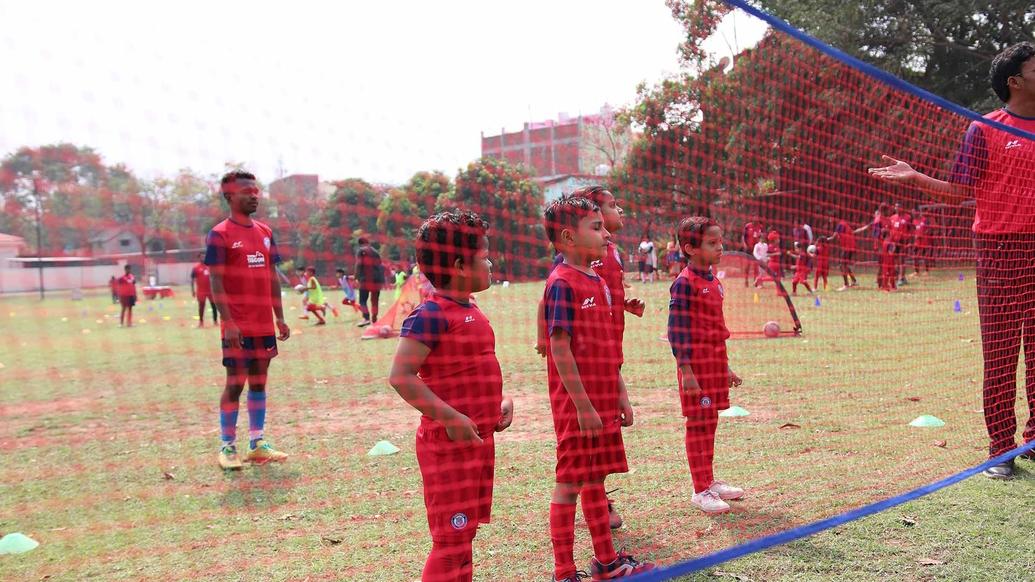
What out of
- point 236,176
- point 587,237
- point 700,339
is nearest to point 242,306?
point 236,176

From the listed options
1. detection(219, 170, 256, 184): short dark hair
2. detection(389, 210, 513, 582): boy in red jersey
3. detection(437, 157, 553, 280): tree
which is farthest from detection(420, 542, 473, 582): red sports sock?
detection(219, 170, 256, 184): short dark hair

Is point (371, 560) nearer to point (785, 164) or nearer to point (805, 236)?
point (785, 164)

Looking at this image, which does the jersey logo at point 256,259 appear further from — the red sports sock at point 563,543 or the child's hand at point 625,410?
the red sports sock at point 563,543

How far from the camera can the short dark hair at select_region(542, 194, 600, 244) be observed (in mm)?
3082

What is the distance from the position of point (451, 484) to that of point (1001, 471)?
306 cm

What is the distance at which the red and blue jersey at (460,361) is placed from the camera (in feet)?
8.27

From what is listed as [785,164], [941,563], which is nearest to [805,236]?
[785,164]

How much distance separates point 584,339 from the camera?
2.99 metres

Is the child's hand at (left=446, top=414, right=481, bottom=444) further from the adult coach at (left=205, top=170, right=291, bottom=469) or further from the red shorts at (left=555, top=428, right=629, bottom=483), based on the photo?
the adult coach at (left=205, top=170, right=291, bottom=469)

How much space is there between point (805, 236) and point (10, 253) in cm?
1616

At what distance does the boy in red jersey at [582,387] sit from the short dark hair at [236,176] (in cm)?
249

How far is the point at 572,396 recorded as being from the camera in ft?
9.36

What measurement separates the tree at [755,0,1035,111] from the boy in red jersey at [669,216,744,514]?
18715 mm

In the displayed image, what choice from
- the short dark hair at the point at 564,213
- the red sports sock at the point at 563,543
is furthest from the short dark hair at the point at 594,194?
the red sports sock at the point at 563,543
